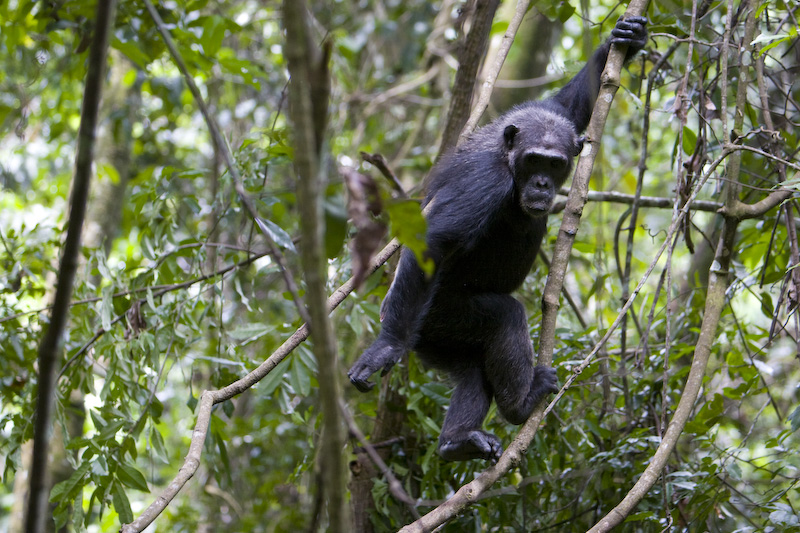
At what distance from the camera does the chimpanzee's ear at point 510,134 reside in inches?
165

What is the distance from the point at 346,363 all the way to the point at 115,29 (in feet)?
12.0

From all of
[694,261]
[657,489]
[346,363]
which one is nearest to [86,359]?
[346,363]

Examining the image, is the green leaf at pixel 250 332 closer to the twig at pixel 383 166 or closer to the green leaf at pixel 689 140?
the twig at pixel 383 166

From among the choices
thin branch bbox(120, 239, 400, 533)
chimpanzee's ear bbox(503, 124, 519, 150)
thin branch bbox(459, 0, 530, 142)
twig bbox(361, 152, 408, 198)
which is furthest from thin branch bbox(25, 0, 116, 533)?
twig bbox(361, 152, 408, 198)

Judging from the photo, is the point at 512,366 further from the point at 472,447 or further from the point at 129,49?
the point at 129,49

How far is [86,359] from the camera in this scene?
4652 millimetres

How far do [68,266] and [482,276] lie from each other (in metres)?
3.11

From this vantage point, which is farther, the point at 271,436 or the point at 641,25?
the point at 271,436

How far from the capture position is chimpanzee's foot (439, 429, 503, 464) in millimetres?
3703

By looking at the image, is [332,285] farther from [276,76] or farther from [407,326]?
[276,76]

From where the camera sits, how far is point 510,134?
4230 millimetres

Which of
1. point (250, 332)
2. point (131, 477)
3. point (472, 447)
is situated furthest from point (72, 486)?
point (472, 447)

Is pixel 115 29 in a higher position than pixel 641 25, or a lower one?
higher

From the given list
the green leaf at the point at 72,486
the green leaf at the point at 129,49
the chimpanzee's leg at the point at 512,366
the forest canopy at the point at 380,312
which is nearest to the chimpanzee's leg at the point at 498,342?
the chimpanzee's leg at the point at 512,366
